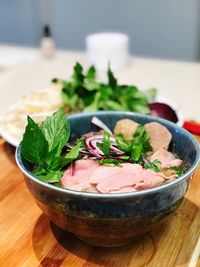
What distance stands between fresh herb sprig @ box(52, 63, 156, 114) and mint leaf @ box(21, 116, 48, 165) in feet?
1.22

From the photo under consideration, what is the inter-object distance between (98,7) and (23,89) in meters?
1.43

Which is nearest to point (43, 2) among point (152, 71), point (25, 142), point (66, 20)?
point (66, 20)

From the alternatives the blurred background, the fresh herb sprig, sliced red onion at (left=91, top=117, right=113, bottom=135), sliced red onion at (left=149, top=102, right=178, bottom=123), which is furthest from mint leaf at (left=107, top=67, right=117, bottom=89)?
the blurred background

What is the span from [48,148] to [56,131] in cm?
3

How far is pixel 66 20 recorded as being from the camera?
276 centimetres

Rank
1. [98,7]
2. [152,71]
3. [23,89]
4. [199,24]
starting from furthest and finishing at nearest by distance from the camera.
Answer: [98,7]
[199,24]
[152,71]
[23,89]

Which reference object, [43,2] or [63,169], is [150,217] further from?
[43,2]

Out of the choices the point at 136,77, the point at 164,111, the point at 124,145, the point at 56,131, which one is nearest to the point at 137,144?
the point at 124,145

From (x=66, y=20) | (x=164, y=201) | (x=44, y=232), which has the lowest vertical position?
(x=66, y=20)

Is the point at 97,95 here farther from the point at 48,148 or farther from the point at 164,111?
the point at 48,148

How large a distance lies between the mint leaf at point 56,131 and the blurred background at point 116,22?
201 cm

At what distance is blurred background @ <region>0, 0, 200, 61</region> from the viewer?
8.11ft

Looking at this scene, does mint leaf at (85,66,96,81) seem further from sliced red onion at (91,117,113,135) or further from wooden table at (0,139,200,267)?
wooden table at (0,139,200,267)

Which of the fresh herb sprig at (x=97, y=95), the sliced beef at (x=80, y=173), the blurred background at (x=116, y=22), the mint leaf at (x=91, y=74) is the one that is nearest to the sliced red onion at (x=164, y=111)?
the fresh herb sprig at (x=97, y=95)
